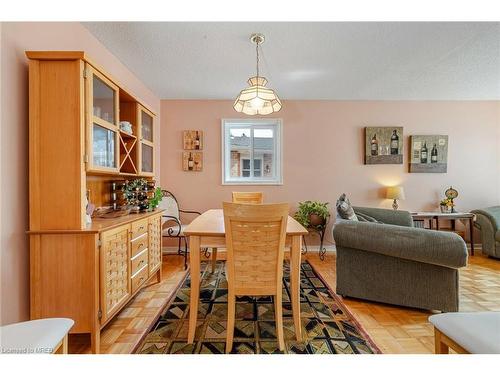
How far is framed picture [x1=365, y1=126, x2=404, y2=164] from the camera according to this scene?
3.89 m

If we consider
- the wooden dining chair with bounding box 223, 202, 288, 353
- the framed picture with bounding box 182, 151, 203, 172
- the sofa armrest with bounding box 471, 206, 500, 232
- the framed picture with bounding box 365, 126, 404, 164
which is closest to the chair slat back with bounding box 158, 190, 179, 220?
the framed picture with bounding box 182, 151, 203, 172

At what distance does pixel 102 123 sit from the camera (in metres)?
1.78

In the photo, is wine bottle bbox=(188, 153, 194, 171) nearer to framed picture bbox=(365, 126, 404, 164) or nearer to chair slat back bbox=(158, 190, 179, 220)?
chair slat back bbox=(158, 190, 179, 220)

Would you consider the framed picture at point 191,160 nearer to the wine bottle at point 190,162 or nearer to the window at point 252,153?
the wine bottle at point 190,162

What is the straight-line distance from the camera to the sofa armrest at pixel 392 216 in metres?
2.90

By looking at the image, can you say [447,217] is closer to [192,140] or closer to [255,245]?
[255,245]

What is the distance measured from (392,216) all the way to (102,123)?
3105mm

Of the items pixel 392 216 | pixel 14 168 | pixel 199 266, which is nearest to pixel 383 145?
pixel 392 216

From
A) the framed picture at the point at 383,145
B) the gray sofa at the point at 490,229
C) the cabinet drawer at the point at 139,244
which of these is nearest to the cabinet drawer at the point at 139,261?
the cabinet drawer at the point at 139,244

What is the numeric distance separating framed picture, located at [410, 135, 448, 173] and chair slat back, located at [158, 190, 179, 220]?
147 inches

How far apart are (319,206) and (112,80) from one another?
2916mm

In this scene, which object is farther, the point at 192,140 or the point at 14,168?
the point at 192,140

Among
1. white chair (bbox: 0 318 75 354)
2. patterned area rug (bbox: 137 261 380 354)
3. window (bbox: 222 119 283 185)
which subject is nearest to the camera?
white chair (bbox: 0 318 75 354)
